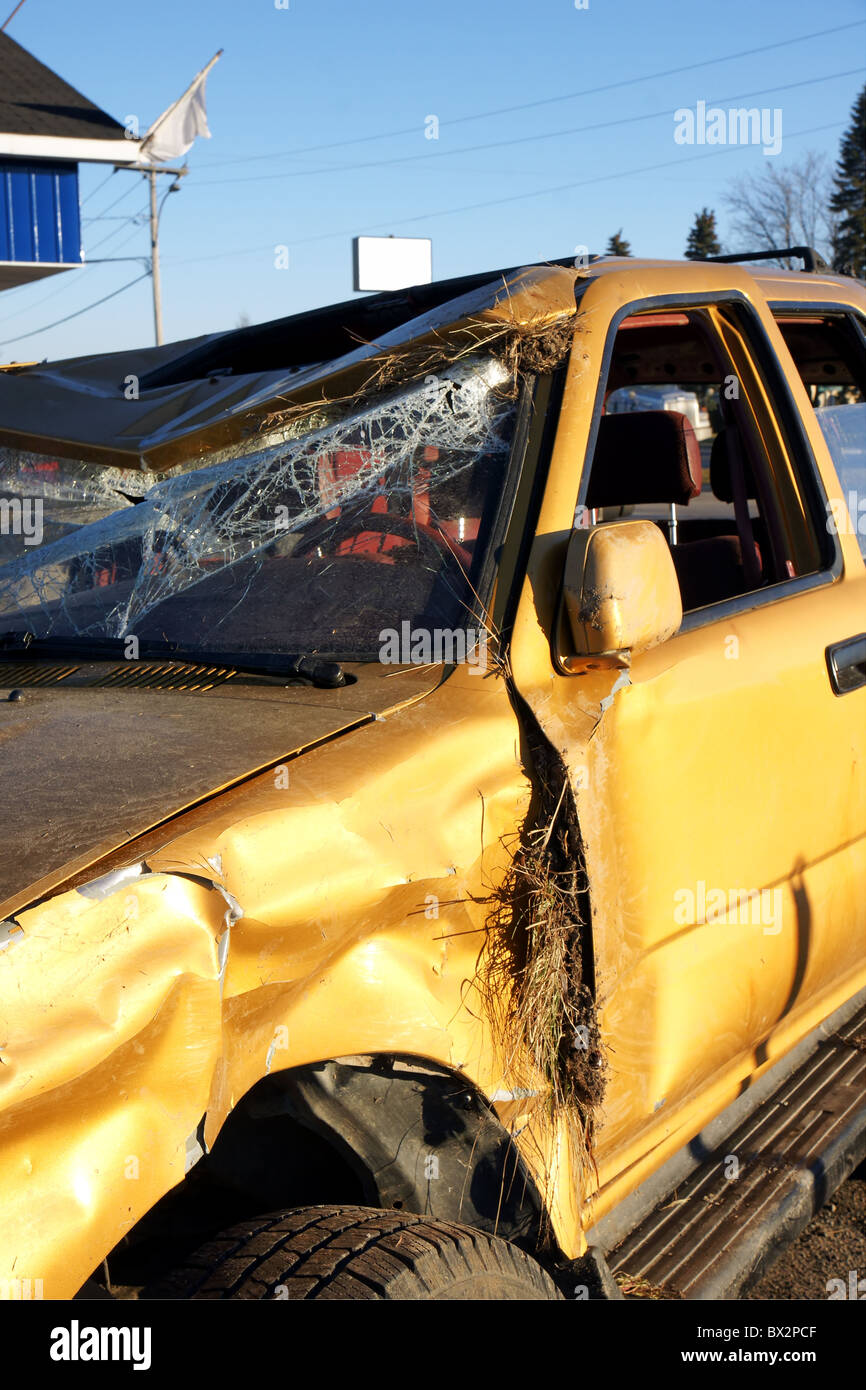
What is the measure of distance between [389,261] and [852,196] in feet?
165

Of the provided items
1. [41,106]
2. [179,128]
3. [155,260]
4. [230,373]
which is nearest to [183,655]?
[230,373]

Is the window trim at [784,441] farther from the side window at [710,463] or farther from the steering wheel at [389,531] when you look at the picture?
the steering wheel at [389,531]

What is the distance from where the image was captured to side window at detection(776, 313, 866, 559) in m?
3.18

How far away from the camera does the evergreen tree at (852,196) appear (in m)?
51.9

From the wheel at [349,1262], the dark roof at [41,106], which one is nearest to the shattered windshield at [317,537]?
the wheel at [349,1262]

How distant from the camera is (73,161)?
13.9 metres

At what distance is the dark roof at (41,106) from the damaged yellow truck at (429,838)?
12543mm

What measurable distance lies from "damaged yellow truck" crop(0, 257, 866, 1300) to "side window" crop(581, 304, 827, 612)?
22 millimetres

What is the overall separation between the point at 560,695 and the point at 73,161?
550 inches
